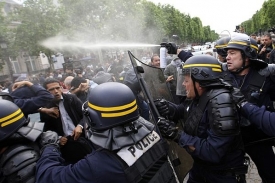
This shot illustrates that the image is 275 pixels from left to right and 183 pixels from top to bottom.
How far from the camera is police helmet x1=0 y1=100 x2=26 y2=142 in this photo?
175cm

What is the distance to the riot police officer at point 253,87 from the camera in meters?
2.67

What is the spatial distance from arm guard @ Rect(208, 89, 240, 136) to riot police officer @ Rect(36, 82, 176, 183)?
504 mm

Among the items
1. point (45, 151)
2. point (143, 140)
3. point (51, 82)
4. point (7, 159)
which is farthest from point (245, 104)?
point (51, 82)

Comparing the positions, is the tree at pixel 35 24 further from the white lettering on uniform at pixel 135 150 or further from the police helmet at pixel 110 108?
the white lettering on uniform at pixel 135 150

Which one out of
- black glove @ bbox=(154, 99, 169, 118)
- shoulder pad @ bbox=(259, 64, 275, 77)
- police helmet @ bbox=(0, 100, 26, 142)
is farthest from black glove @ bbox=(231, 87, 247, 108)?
police helmet @ bbox=(0, 100, 26, 142)

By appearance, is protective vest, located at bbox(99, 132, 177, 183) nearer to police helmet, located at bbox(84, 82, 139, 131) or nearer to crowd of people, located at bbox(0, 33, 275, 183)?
crowd of people, located at bbox(0, 33, 275, 183)

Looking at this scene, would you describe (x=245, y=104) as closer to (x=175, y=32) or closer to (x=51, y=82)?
(x=51, y=82)

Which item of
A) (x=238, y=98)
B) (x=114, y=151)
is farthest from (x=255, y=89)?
(x=114, y=151)

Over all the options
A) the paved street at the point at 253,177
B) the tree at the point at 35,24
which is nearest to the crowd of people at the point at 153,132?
the paved street at the point at 253,177

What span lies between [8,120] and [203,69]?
5.49 feet

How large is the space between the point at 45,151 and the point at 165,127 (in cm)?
96

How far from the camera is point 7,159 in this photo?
1.63 m

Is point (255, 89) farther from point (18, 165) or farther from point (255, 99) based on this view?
point (18, 165)

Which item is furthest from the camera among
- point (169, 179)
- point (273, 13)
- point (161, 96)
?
point (273, 13)
